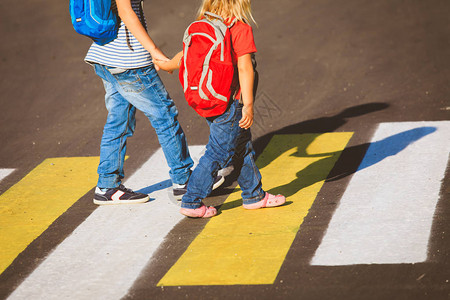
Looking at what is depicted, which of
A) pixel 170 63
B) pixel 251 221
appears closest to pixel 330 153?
pixel 251 221

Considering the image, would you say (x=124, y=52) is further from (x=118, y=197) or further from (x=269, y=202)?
(x=269, y=202)

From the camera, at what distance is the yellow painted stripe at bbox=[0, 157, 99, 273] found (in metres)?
6.17

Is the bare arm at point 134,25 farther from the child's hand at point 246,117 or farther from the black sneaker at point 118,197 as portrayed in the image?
the black sneaker at point 118,197

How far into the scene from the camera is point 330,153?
7.58 m

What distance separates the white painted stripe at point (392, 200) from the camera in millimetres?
5324

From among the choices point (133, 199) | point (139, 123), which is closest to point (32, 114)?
point (139, 123)

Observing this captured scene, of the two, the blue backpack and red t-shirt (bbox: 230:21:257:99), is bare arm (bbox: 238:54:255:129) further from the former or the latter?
the blue backpack

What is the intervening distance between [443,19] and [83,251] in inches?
340

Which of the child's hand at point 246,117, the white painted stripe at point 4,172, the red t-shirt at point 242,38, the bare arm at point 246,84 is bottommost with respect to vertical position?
the white painted stripe at point 4,172

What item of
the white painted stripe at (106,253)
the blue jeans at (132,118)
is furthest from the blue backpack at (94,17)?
the white painted stripe at (106,253)

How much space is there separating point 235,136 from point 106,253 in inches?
50.2

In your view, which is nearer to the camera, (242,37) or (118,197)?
(242,37)

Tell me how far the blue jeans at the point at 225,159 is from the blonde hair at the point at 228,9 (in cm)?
63

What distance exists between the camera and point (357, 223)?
5.87m
